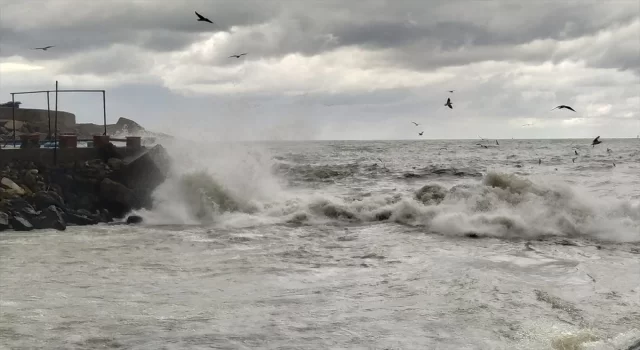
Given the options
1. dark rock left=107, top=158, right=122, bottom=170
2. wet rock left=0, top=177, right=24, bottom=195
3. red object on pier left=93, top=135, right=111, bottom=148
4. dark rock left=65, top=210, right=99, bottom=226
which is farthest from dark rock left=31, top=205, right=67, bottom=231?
red object on pier left=93, top=135, right=111, bottom=148

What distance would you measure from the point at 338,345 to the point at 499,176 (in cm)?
1343

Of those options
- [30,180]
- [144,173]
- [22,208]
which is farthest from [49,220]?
[144,173]

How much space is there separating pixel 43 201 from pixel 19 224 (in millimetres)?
1549

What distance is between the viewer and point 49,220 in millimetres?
12938

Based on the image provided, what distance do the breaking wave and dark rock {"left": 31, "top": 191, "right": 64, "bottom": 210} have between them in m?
2.28

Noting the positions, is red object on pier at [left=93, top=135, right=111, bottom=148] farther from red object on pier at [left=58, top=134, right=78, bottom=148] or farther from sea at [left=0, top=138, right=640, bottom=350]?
sea at [left=0, top=138, right=640, bottom=350]

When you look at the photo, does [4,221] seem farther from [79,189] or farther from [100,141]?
[100,141]

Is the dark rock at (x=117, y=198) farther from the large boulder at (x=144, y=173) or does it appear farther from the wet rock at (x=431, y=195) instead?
the wet rock at (x=431, y=195)

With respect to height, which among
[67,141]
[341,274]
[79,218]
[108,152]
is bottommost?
[341,274]

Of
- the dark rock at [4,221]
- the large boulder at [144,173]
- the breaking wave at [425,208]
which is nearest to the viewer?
the dark rock at [4,221]

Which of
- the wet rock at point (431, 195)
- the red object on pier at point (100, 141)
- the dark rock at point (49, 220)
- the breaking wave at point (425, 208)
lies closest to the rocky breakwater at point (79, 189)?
the dark rock at point (49, 220)

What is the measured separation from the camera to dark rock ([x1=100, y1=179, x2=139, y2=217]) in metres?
15.8

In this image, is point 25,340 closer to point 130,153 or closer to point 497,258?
point 497,258

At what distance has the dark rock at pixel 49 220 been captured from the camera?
1284 centimetres
